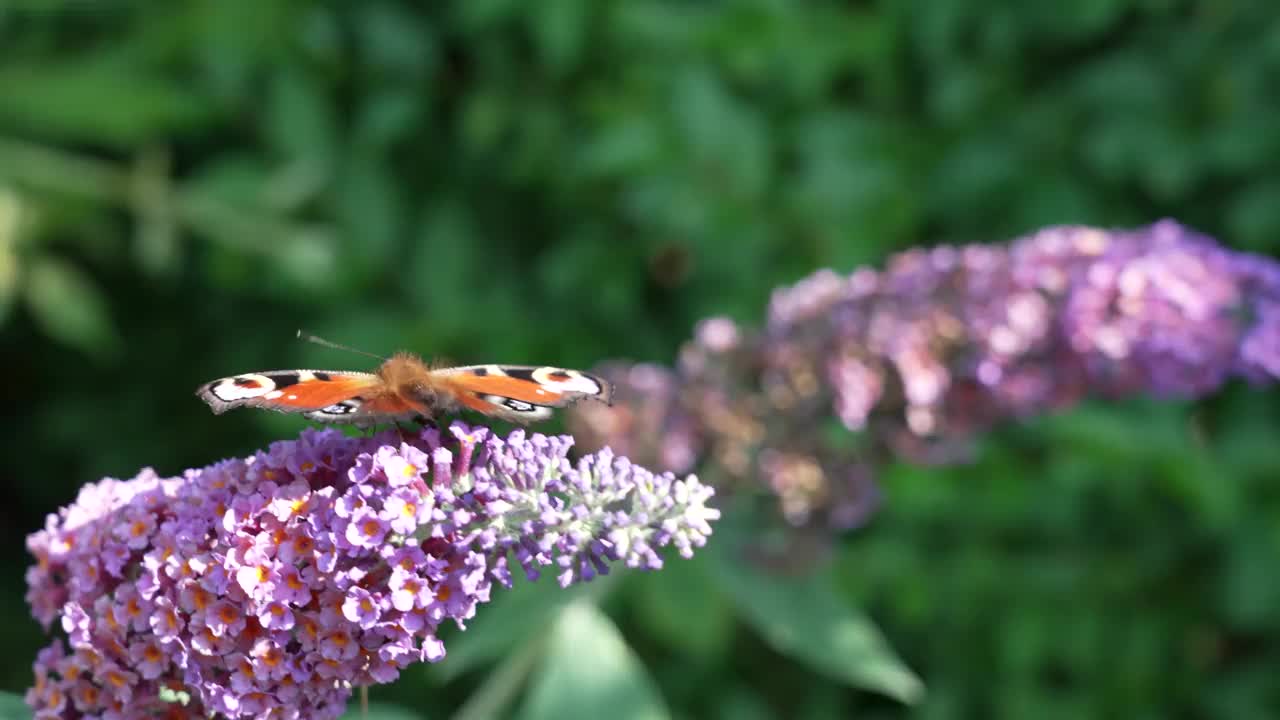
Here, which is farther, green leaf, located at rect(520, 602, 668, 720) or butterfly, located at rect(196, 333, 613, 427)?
green leaf, located at rect(520, 602, 668, 720)

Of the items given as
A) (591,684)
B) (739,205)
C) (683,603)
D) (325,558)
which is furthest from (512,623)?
(739,205)

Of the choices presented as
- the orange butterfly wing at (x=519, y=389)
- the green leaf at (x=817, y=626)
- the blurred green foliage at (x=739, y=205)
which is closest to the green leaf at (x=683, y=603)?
the blurred green foliage at (x=739, y=205)

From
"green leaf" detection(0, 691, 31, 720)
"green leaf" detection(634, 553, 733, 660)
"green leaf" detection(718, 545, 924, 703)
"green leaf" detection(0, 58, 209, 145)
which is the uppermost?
"green leaf" detection(0, 58, 209, 145)

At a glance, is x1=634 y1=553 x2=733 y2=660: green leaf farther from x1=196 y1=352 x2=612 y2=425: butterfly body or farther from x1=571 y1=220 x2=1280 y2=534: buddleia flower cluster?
x1=196 y1=352 x2=612 y2=425: butterfly body

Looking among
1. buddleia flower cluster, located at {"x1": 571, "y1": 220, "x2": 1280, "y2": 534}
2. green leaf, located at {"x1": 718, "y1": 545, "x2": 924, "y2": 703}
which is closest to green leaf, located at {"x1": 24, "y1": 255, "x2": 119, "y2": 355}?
buddleia flower cluster, located at {"x1": 571, "y1": 220, "x2": 1280, "y2": 534}

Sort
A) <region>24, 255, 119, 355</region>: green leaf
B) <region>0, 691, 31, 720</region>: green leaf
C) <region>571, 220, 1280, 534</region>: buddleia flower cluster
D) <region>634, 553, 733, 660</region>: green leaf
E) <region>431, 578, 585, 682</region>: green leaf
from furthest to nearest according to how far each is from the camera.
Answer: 1. <region>24, 255, 119, 355</region>: green leaf
2. <region>634, 553, 733, 660</region>: green leaf
3. <region>571, 220, 1280, 534</region>: buddleia flower cluster
4. <region>431, 578, 585, 682</region>: green leaf
5. <region>0, 691, 31, 720</region>: green leaf

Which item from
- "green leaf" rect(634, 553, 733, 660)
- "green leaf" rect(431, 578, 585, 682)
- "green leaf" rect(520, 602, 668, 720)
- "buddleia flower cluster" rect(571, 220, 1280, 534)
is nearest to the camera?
"green leaf" rect(520, 602, 668, 720)

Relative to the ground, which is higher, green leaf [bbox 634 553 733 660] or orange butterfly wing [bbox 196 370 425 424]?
green leaf [bbox 634 553 733 660]

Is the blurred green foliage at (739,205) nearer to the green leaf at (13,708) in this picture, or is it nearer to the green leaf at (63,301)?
the green leaf at (63,301)
